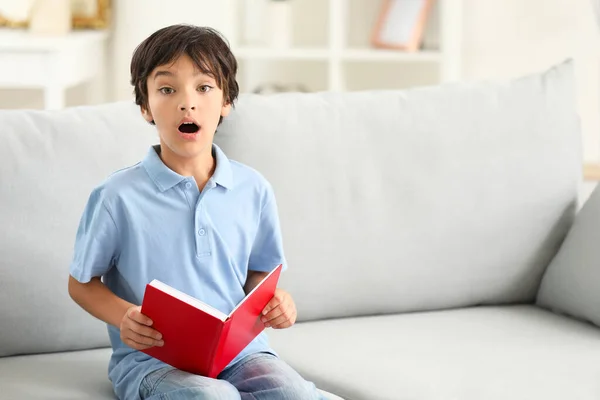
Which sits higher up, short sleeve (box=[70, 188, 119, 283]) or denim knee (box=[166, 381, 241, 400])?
short sleeve (box=[70, 188, 119, 283])

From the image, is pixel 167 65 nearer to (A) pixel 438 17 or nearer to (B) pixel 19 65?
(B) pixel 19 65

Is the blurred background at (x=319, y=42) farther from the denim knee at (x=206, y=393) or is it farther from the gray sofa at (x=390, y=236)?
the denim knee at (x=206, y=393)

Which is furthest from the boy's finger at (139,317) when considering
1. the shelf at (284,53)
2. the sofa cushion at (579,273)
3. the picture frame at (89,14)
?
the picture frame at (89,14)

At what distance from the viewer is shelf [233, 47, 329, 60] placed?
3584mm

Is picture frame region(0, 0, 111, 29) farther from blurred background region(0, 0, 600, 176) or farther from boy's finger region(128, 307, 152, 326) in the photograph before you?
boy's finger region(128, 307, 152, 326)

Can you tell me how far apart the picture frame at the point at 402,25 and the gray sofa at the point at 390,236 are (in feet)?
4.42

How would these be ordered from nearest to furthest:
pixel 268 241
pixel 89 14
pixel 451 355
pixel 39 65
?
pixel 268 241 → pixel 451 355 → pixel 39 65 → pixel 89 14

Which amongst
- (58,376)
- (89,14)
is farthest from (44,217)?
(89,14)

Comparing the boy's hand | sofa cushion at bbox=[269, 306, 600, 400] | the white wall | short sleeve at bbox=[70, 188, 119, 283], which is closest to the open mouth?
short sleeve at bbox=[70, 188, 119, 283]

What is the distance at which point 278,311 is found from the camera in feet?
4.96

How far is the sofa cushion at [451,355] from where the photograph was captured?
1637mm

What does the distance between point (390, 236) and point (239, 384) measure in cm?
62

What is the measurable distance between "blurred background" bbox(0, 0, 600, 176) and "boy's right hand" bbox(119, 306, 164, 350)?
1904 millimetres

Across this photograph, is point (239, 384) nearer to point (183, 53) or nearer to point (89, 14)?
point (183, 53)
